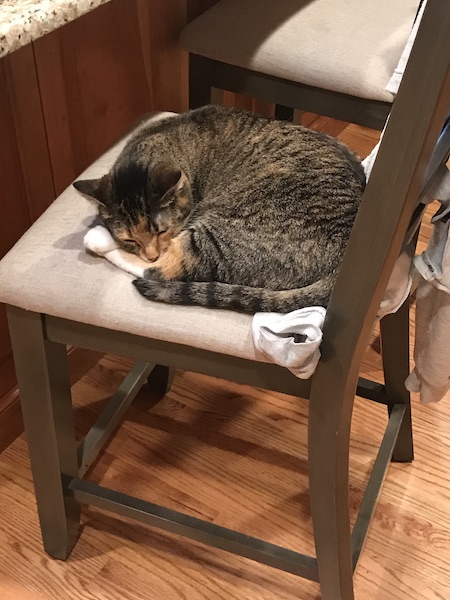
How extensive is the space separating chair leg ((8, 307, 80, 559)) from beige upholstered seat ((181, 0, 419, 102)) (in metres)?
0.59

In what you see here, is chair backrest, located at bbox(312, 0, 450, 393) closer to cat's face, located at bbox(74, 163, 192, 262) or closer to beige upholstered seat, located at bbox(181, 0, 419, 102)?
cat's face, located at bbox(74, 163, 192, 262)

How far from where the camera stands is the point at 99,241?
897 mm

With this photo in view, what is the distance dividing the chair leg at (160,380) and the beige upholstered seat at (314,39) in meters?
0.61

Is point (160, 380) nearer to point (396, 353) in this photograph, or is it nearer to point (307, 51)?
point (396, 353)

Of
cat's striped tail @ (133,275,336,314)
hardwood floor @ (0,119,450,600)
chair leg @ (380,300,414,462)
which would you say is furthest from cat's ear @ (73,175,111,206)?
hardwood floor @ (0,119,450,600)

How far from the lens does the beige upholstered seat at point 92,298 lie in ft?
2.72

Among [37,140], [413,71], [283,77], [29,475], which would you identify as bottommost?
[29,475]

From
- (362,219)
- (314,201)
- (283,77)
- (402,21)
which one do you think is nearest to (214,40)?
(283,77)

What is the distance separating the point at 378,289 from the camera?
2.39 ft

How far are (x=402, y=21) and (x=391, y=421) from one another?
69cm

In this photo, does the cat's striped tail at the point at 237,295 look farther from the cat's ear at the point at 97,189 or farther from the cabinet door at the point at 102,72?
the cabinet door at the point at 102,72

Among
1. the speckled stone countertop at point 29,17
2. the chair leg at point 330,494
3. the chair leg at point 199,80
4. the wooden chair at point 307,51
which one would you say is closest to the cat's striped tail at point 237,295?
the chair leg at point 330,494

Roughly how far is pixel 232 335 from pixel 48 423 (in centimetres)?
36

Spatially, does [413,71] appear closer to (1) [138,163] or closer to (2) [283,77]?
(1) [138,163]
